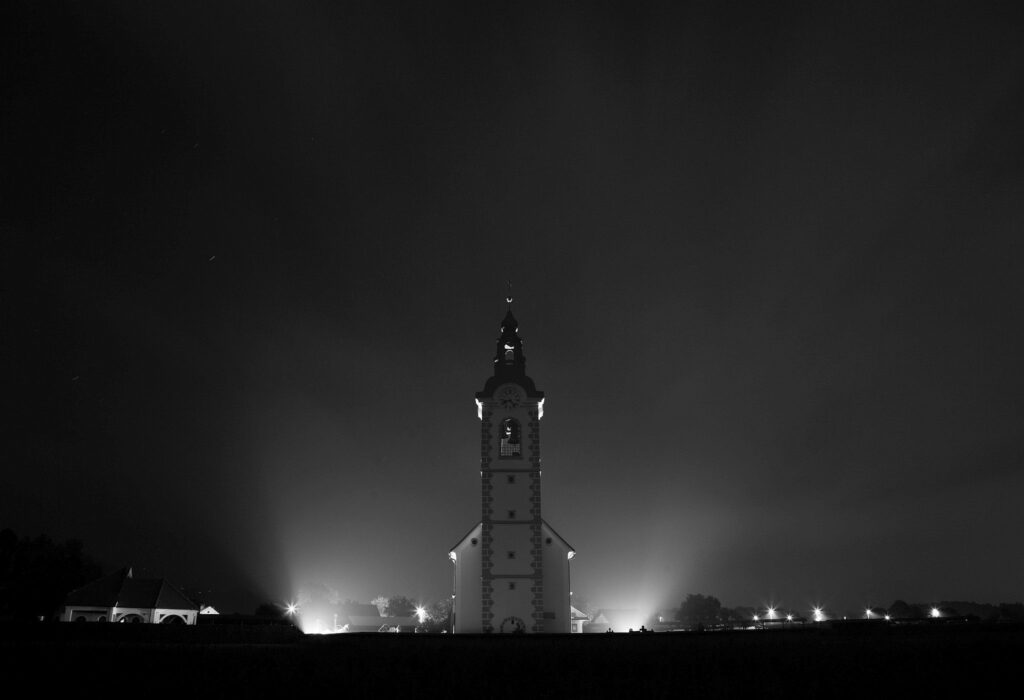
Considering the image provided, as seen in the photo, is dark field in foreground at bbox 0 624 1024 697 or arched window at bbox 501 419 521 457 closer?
dark field in foreground at bbox 0 624 1024 697

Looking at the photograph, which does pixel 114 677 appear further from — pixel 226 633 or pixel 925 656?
pixel 925 656

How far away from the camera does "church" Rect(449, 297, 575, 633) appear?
35.3 m

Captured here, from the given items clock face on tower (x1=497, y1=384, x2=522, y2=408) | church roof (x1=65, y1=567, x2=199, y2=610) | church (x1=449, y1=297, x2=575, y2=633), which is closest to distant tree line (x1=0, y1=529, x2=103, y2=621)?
church roof (x1=65, y1=567, x2=199, y2=610)

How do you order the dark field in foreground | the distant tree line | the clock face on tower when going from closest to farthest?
the dark field in foreground → the clock face on tower → the distant tree line

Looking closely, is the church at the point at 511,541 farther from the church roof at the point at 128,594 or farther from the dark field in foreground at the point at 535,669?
the church roof at the point at 128,594

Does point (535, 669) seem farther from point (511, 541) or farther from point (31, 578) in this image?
point (31, 578)

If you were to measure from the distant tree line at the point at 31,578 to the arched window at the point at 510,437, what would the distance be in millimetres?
32234

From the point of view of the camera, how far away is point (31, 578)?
47.8 metres

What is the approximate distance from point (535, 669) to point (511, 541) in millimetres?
19562

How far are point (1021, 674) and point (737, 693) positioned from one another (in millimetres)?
7782

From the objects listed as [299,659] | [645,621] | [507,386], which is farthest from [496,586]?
[645,621]

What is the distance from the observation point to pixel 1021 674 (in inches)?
704

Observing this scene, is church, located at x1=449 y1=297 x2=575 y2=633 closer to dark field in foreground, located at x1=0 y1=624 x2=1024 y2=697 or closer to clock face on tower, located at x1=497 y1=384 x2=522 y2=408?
clock face on tower, located at x1=497 y1=384 x2=522 y2=408

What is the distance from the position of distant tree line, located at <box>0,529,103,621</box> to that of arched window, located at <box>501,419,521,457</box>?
32.2 meters
